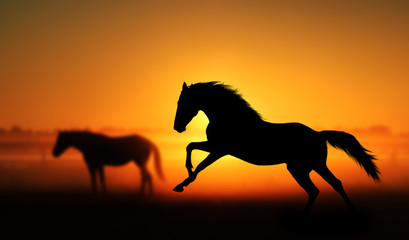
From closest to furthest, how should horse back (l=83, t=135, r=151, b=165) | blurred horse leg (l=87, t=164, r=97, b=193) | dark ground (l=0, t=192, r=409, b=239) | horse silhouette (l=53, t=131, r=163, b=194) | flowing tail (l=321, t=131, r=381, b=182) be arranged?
dark ground (l=0, t=192, r=409, b=239) < flowing tail (l=321, t=131, r=381, b=182) < blurred horse leg (l=87, t=164, r=97, b=193) < horse silhouette (l=53, t=131, r=163, b=194) < horse back (l=83, t=135, r=151, b=165)

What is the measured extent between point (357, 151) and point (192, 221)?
3.96m

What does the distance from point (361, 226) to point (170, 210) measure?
195 inches

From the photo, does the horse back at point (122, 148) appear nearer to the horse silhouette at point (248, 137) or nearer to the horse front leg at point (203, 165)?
the horse silhouette at point (248, 137)

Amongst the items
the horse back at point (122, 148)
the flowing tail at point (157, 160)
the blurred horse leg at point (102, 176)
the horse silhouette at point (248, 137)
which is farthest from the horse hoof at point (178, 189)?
the horse back at point (122, 148)

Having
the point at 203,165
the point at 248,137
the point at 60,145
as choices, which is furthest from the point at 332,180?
the point at 60,145

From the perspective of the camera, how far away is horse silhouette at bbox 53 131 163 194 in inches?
731

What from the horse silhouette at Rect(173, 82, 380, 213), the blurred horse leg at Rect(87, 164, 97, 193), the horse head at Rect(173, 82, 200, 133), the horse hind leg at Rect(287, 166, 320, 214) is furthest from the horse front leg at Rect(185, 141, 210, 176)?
the blurred horse leg at Rect(87, 164, 97, 193)

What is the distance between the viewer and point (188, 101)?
908cm

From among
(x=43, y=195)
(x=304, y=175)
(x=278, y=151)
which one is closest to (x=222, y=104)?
(x=278, y=151)

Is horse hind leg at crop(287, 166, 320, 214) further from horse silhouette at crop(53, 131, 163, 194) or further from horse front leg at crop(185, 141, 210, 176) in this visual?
horse silhouette at crop(53, 131, 163, 194)

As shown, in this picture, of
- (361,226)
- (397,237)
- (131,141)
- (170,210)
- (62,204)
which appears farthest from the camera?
(131,141)

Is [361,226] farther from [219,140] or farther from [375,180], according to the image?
[219,140]

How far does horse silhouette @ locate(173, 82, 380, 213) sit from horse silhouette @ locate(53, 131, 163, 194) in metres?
9.70

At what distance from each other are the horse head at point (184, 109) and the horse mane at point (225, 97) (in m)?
0.14
